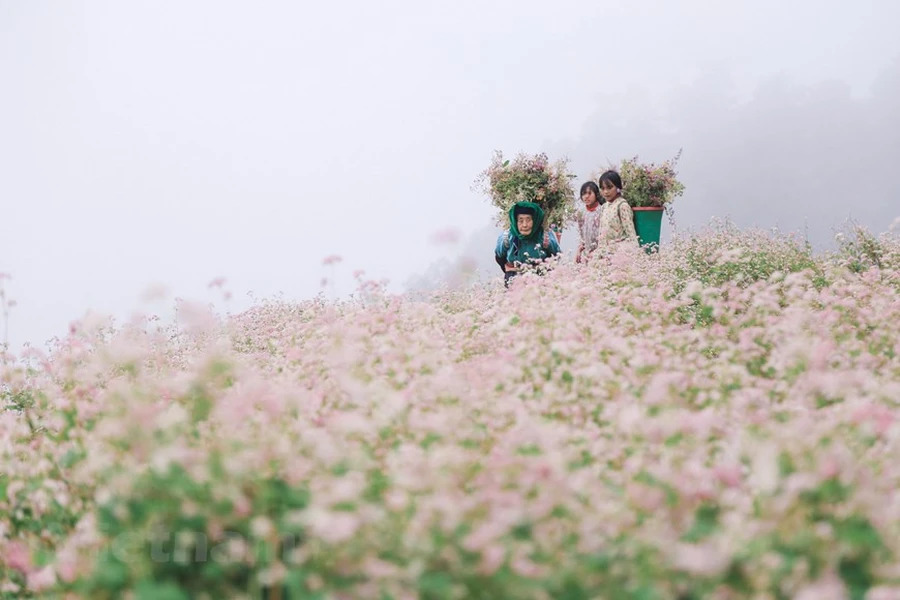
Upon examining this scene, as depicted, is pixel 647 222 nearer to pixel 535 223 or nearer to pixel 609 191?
pixel 609 191

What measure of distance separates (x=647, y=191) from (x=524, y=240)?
2.29 m

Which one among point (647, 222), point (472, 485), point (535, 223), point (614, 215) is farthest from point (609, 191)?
point (472, 485)

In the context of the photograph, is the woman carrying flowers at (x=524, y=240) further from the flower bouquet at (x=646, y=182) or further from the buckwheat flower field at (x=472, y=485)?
the buckwheat flower field at (x=472, y=485)

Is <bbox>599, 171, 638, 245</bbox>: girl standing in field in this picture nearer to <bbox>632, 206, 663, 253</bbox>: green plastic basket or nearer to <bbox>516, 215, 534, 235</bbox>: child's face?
<bbox>516, 215, 534, 235</bbox>: child's face

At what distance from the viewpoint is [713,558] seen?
201cm

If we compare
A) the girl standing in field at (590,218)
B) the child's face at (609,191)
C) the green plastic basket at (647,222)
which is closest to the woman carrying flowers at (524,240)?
the girl standing in field at (590,218)

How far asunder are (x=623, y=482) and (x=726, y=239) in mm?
8059

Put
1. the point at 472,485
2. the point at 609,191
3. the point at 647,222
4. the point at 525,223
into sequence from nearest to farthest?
the point at 472,485, the point at 525,223, the point at 609,191, the point at 647,222

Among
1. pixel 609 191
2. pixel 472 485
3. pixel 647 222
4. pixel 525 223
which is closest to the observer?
pixel 472 485

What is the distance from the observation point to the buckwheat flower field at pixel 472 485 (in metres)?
2.11

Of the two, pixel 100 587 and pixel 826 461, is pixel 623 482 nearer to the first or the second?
pixel 826 461

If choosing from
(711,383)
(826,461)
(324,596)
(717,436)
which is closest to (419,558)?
(324,596)

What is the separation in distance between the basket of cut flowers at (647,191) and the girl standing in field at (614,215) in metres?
1.08

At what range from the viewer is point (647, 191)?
427 inches
